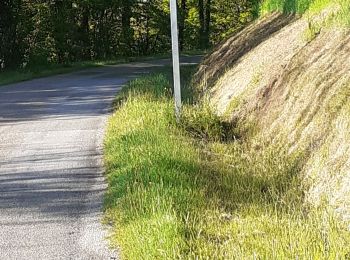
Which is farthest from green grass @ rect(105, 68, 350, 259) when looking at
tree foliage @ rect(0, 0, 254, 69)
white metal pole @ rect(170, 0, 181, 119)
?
tree foliage @ rect(0, 0, 254, 69)

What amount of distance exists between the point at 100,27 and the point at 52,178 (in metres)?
30.0

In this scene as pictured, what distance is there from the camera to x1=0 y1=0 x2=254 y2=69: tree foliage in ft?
96.6

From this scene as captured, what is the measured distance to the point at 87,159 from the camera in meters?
9.03

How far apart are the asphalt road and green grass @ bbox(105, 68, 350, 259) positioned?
269mm

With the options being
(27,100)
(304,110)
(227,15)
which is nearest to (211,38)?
(227,15)

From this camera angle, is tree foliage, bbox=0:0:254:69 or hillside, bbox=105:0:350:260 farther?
tree foliage, bbox=0:0:254:69

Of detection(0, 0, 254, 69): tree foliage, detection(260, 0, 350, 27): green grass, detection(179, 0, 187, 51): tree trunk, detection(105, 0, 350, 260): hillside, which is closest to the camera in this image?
detection(105, 0, 350, 260): hillside

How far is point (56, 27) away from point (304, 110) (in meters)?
26.1

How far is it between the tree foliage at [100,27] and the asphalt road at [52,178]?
544 inches

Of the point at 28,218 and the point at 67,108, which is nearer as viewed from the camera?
the point at 28,218

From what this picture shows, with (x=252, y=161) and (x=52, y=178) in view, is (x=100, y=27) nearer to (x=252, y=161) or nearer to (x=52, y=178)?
(x=52, y=178)

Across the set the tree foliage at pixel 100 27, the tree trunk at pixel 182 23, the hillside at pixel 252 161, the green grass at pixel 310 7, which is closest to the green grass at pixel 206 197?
the hillside at pixel 252 161

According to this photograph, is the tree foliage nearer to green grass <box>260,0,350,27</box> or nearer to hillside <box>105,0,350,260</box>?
green grass <box>260,0,350,27</box>

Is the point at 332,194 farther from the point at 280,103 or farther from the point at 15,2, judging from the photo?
the point at 15,2
